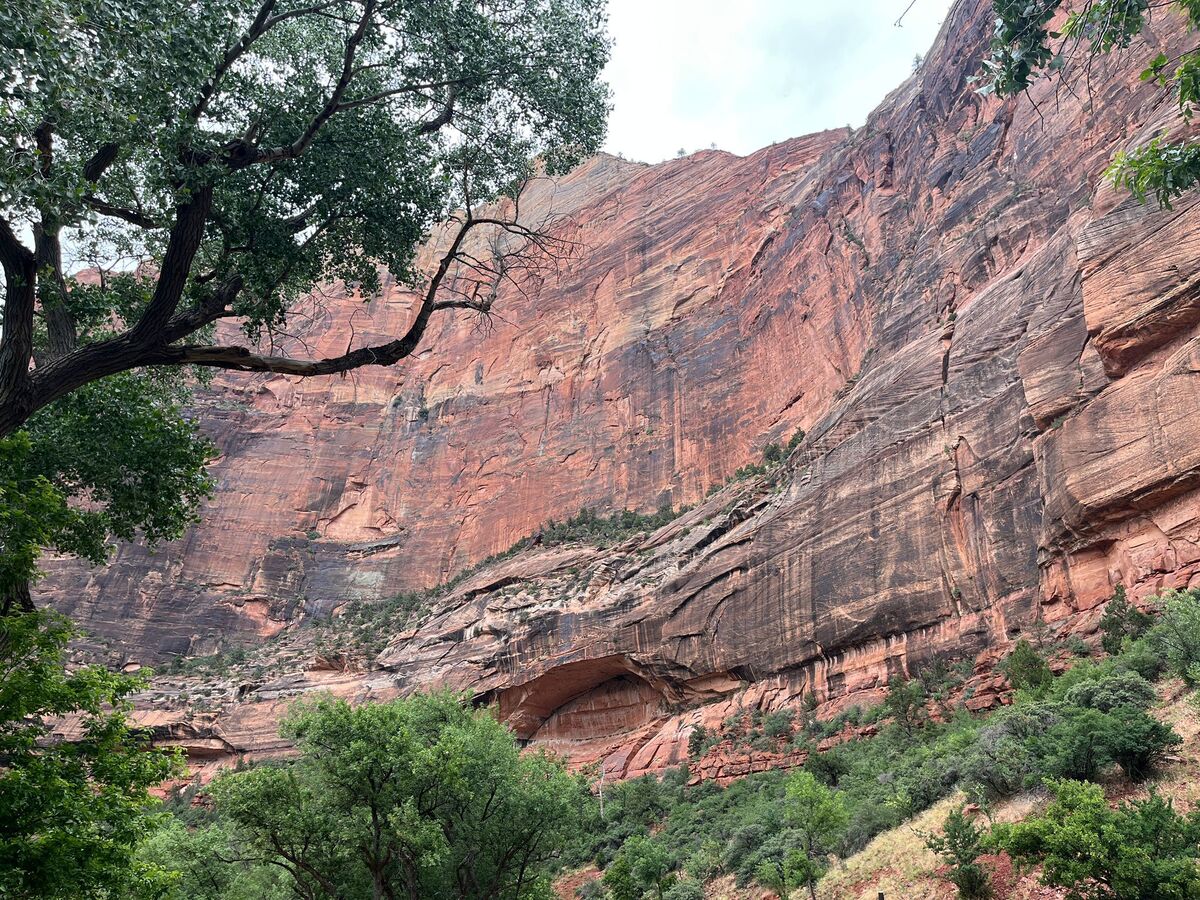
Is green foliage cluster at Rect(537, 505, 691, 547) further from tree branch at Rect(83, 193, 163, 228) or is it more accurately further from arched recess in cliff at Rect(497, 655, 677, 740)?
tree branch at Rect(83, 193, 163, 228)

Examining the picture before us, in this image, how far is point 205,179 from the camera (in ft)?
22.2

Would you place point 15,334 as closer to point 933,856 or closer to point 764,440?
point 933,856

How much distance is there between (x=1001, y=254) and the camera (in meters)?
29.4

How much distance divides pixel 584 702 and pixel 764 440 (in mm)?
17301

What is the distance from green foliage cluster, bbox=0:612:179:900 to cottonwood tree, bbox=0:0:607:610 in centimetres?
63

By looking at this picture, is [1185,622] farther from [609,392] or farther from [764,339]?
[609,392]

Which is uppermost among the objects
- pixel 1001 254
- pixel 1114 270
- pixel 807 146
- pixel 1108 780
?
pixel 807 146

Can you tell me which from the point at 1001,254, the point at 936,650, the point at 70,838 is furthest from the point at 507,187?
the point at 1001,254

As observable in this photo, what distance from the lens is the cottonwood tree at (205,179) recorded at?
19.6ft

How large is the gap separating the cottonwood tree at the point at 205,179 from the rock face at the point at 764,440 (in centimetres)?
646

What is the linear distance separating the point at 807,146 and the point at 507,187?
2055 inches

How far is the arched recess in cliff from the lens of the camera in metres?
35.1

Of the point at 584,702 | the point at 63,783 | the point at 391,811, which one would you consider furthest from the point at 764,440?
the point at 63,783

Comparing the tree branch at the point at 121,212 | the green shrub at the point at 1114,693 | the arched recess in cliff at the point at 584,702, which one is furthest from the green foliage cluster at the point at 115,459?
the arched recess in cliff at the point at 584,702
